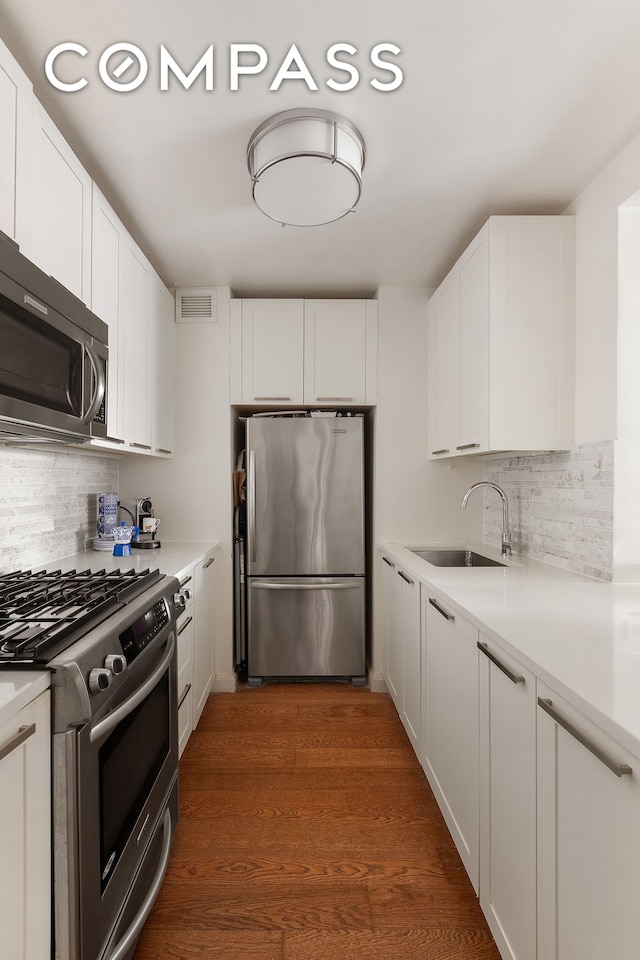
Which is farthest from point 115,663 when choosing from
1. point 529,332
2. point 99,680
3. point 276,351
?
point 276,351

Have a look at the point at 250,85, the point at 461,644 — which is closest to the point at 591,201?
the point at 250,85

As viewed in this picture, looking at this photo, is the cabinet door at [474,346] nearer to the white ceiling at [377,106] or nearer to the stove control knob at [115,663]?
the white ceiling at [377,106]

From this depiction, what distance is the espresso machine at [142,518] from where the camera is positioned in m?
2.77

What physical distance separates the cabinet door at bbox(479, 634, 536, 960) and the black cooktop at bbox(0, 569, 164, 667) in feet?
3.34

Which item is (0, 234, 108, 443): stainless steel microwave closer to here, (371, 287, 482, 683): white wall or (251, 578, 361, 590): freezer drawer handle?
(251, 578, 361, 590): freezer drawer handle

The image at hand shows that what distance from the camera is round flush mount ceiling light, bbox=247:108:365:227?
1.64 m

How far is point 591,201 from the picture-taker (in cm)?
206

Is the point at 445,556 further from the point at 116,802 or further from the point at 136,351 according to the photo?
the point at 116,802

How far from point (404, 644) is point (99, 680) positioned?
1.74 metres

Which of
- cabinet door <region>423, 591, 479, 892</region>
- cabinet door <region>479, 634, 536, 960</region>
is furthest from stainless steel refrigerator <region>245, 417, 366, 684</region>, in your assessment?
cabinet door <region>479, 634, 536, 960</region>

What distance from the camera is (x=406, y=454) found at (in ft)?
10.5

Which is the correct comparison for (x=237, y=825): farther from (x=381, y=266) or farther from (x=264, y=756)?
(x=381, y=266)

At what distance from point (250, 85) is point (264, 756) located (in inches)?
102

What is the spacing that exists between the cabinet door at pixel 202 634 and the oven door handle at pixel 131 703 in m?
0.84
